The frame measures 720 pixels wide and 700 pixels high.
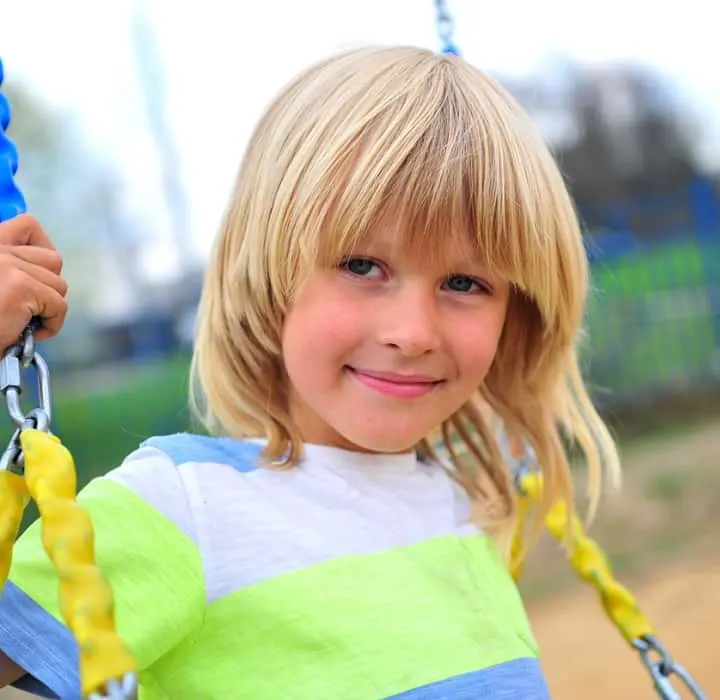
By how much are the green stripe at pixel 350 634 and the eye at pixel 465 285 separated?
0.68 ft

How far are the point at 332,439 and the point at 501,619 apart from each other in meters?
0.20

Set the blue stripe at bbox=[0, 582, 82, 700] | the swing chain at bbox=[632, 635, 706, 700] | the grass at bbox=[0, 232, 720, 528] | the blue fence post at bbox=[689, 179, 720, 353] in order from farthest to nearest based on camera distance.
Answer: the blue fence post at bbox=[689, 179, 720, 353], the grass at bbox=[0, 232, 720, 528], the swing chain at bbox=[632, 635, 706, 700], the blue stripe at bbox=[0, 582, 82, 700]

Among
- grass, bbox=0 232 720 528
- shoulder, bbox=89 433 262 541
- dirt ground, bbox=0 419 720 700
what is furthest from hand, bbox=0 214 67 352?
grass, bbox=0 232 720 528

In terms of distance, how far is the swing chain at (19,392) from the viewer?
59 cm

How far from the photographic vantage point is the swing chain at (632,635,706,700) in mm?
875

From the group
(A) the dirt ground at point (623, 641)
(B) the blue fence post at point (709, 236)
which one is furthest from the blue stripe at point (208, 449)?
(B) the blue fence post at point (709, 236)

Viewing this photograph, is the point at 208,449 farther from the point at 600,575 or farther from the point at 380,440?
the point at 600,575

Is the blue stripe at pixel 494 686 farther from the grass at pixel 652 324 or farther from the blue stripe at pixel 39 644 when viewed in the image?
the grass at pixel 652 324

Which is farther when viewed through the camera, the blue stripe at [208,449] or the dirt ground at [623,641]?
the dirt ground at [623,641]

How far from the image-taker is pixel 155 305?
4.54 meters

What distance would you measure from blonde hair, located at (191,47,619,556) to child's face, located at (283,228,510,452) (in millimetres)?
18

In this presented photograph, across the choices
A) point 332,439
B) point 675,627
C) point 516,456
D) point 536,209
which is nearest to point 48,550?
point 332,439

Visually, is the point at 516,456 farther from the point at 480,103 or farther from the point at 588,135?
the point at 588,135

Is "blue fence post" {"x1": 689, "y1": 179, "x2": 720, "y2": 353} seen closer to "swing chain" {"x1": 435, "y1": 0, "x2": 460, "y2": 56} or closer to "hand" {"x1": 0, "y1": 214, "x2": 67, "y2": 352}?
"swing chain" {"x1": 435, "y1": 0, "x2": 460, "y2": 56}
